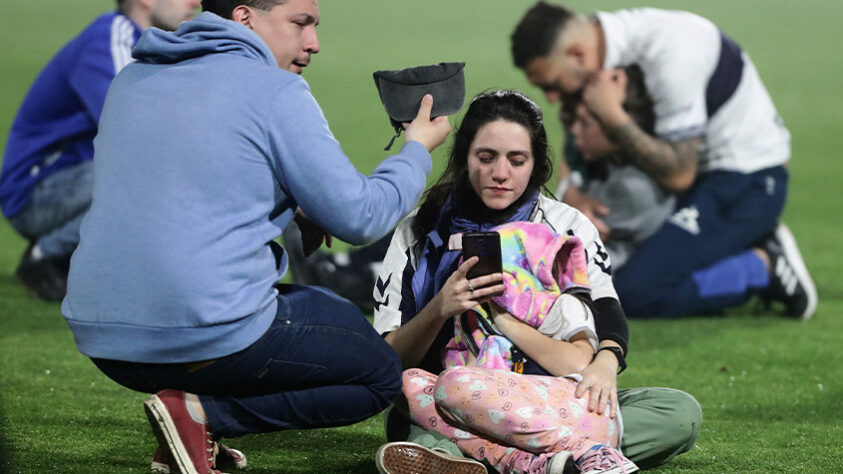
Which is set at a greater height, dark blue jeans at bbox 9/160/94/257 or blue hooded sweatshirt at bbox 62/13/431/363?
blue hooded sweatshirt at bbox 62/13/431/363

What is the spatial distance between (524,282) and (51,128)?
4031 millimetres

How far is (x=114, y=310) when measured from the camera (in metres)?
2.58

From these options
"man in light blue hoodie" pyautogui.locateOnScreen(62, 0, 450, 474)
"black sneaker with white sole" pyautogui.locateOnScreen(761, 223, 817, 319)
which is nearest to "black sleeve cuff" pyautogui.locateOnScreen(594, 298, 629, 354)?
"man in light blue hoodie" pyautogui.locateOnScreen(62, 0, 450, 474)

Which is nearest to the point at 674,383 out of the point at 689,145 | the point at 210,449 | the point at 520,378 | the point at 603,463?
the point at 520,378

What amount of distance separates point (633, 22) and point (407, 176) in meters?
4.21

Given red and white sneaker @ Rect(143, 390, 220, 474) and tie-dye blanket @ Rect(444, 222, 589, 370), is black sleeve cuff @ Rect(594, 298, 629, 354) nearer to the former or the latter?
tie-dye blanket @ Rect(444, 222, 589, 370)

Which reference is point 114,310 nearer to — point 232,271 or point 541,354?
point 232,271

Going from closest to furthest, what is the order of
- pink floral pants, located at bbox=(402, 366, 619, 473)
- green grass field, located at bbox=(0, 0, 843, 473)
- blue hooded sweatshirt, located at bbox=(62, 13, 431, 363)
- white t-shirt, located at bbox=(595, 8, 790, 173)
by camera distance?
blue hooded sweatshirt, located at bbox=(62, 13, 431, 363)
pink floral pants, located at bbox=(402, 366, 619, 473)
green grass field, located at bbox=(0, 0, 843, 473)
white t-shirt, located at bbox=(595, 8, 790, 173)

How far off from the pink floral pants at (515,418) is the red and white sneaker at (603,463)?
0.14 ft

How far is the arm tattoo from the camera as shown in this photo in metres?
6.55

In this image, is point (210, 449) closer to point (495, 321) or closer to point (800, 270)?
point (495, 321)

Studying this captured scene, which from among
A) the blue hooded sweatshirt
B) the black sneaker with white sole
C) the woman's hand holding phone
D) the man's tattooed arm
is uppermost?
the blue hooded sweatshirt

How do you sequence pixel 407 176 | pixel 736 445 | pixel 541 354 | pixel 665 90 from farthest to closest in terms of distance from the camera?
pixel 665 90
pixel 736 445
pixel 541 354
pixel 407 176

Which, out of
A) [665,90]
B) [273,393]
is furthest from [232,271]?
[665,90]
